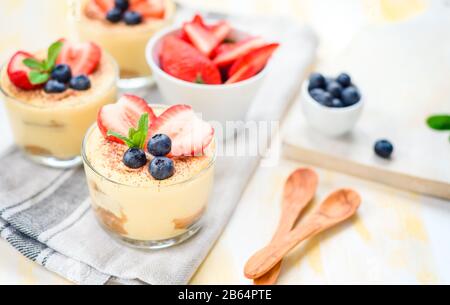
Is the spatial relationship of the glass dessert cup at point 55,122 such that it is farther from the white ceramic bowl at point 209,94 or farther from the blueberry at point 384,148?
the blueberry at point 384,148

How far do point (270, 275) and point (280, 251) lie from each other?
0.07m

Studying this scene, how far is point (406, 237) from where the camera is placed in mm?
1656

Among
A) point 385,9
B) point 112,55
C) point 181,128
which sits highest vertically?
point 181,128

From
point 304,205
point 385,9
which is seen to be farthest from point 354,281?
point 385,9

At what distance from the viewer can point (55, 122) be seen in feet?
5.74

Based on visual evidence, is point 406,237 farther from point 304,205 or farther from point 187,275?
point 187,275

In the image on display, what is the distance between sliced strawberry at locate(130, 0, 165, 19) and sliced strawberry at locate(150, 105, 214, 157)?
76cm

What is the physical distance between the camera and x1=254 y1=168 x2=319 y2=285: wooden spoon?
1.63 meters

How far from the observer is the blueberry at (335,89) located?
189cm

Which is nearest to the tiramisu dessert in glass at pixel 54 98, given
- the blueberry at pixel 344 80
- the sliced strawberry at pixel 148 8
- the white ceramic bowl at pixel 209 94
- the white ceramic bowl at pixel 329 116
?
the white ceramic bowl at pixel 209 94

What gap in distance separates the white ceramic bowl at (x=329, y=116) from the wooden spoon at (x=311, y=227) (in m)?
0.24

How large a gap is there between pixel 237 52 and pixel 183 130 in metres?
0.47

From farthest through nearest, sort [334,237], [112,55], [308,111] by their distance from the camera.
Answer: [112,55] < [308,111] < [334,237]

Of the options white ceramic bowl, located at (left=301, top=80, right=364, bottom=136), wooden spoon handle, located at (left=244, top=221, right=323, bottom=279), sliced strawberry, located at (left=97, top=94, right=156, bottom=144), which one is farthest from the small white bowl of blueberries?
sliced strawberry, located at (left=97, top=94, right=156, bottom=144)
